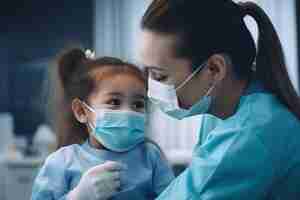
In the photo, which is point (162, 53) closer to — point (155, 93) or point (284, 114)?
point (155, 93)

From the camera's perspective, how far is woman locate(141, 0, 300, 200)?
0.97 meters

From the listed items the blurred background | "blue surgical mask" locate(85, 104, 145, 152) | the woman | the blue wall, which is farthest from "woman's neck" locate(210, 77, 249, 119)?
the blue wall

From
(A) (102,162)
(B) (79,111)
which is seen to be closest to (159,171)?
(A) (102,162)

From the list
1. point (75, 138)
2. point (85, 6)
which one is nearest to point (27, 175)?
point (85, 6)

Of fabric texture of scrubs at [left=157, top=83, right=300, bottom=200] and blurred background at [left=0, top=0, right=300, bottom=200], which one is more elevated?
fabric texture of scrubs at [left=157, top=83, right=300, bottom=200]

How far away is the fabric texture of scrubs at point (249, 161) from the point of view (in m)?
0.96

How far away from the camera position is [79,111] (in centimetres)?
132

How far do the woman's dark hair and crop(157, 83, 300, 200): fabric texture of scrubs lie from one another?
0.27 ft

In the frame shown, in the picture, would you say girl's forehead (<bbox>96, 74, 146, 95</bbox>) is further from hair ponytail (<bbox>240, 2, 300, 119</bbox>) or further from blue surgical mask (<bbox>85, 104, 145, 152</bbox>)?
hair ponytail (<bbox>240, 2, 300, 119</bbox>)

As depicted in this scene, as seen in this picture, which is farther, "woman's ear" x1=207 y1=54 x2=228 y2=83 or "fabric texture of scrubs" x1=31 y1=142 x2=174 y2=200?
"fabric texture of scrubs" x1=31 y1=142 x2=174 y2=200

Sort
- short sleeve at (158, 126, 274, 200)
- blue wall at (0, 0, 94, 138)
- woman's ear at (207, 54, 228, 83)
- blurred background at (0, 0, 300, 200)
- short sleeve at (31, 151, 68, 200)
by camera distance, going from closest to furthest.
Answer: short sleeve at (158, 126, 274, 200)
woman's ear at (207, 54, 228, 83)
short sleeve at (31, 151, 68, 200)
blurred background at (0, 0, 300, 200)
blue wall at (0, 0, 94, 138)

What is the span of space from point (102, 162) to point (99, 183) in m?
0.12

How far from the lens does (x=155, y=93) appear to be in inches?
45.8

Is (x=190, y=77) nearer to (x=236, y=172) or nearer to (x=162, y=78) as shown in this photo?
(x=162, y=78)
